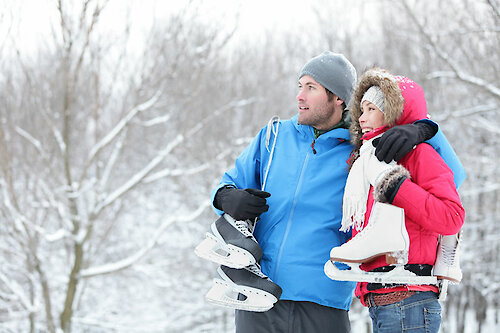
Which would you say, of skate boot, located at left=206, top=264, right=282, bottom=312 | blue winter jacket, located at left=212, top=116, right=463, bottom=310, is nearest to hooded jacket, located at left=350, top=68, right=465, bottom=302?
blue winter jacket, located at left=212, top=116, right=463, bottom=310

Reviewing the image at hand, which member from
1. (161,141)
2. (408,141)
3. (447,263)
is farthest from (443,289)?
(161,141)

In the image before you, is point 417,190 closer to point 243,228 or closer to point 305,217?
point 305,217

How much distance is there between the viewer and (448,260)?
1567mm

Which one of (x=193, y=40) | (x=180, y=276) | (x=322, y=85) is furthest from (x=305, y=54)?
(x=322, y=85)

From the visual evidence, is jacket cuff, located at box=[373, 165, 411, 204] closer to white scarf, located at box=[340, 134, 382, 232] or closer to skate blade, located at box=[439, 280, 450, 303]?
white scarf, located at box=[340, 134, 382, 232]

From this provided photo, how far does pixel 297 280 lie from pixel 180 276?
41.5ft

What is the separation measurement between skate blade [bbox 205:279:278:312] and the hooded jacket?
0.34m

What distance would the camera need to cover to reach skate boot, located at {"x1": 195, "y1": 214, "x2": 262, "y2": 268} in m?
1.81

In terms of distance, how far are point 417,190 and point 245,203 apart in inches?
25.7

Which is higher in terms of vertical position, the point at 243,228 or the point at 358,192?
the point at 358,192

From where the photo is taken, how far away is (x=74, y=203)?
5.86m

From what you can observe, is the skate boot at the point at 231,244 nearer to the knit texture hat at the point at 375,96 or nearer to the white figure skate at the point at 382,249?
the white figure skate at the point at 382,249

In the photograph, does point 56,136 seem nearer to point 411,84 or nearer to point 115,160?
point 115,160

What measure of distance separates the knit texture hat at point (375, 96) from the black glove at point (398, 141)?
0.16 metres
